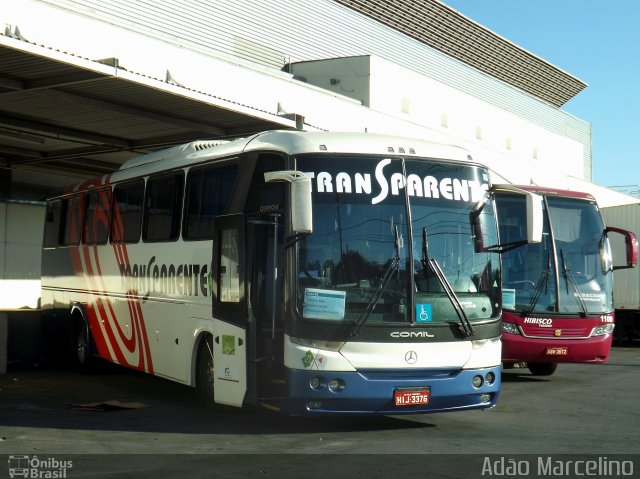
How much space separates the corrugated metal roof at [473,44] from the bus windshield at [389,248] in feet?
114

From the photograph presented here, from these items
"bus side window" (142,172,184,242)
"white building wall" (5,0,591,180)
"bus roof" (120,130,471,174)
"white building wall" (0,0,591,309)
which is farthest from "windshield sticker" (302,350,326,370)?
"white building wall" (5,0,591,180)

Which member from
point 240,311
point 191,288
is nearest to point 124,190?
point 191,288

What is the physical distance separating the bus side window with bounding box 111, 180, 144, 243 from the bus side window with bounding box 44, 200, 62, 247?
319 centimetres

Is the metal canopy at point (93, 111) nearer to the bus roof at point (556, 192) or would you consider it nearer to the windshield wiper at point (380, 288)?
the bus roof at point (556, 192)

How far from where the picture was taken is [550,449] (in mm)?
9938

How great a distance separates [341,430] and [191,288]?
2.83 m

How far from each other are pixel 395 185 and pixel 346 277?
1190 mm

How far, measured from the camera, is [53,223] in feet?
62.3

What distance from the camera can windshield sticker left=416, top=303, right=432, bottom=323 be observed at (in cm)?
1058

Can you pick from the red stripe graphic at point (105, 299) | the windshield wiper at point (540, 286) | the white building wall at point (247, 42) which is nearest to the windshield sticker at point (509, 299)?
the windshield wiper at point (540, 286)

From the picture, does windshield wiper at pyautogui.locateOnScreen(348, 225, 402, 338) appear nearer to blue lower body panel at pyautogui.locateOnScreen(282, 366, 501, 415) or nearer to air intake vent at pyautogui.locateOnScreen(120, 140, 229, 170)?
blue lower body panel at pyautogui.locateOnScreen(282, 366, 501, 415)

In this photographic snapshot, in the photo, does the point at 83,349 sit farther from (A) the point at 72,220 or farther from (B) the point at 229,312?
(B) the point at 229,312

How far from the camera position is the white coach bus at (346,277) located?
1035 cm

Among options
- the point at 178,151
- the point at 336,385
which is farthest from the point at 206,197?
the point at 336,385
